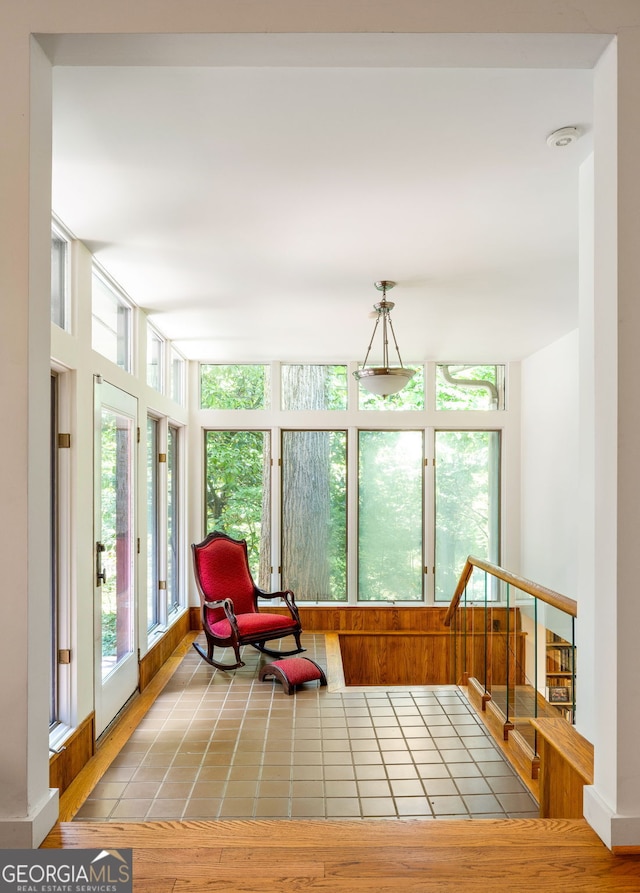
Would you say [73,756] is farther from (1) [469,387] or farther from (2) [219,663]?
(1) [469,387]

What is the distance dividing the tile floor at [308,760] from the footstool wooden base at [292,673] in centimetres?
7

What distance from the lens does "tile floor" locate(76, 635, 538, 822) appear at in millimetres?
3039

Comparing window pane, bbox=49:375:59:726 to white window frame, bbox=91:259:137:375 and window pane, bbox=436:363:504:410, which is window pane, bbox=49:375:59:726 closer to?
white window frame, bbox=91:259:137:375

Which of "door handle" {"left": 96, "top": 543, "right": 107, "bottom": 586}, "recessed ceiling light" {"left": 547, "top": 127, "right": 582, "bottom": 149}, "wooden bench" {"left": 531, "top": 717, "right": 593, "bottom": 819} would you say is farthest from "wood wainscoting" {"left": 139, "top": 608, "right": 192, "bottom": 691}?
"recessed ceiling light" {"left": 547, "top": 127, "right": 582, "bottom": 149}

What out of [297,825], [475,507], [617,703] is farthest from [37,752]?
[475,507]

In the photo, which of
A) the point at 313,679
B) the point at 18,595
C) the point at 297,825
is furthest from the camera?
the point at 313,679

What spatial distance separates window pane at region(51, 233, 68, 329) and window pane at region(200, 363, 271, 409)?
3.46 meters

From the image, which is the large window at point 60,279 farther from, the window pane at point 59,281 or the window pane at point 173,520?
the window pane at point 173,520

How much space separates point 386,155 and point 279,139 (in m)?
0.43

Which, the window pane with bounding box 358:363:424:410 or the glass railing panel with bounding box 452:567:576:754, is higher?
the window pane with bounding box 358:363:424:410

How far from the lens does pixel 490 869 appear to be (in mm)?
1553

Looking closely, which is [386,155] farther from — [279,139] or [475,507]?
[475,507]

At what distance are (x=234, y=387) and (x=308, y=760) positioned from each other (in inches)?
169

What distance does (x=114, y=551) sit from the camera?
4.40 meters
